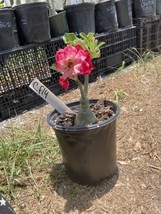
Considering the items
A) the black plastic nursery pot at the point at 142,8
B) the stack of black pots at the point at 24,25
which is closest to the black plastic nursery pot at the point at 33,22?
the stack of black pots at the point at 24,25

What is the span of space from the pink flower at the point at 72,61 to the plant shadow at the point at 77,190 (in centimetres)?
64

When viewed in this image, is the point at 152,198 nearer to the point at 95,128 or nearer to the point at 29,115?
the point at 95,128

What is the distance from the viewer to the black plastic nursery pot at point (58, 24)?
2.36m

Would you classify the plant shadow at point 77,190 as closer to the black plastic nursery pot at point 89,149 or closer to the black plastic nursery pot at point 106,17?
the black plastic nursery pot at point 89,149

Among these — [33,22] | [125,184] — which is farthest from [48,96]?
[33,22]

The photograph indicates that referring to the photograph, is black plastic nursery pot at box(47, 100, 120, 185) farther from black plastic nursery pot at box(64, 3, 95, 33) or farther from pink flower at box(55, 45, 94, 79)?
black plastic nursery pot at box(64, 3, 95, 33)

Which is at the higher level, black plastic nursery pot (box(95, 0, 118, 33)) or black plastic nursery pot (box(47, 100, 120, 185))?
black plastic nursery pot (box(95, 0, 118, 33))

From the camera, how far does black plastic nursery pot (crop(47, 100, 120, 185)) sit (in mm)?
1088

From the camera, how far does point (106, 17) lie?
2.71m

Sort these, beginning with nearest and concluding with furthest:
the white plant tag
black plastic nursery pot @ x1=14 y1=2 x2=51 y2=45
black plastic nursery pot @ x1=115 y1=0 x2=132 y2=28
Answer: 1. the white plant tag
2. black plastic nursery pot @ x1=14 y1=2 x2=51 y2=45
3. black plastic nursery pot @ x1=115 y1=0 x2=132 y2=28

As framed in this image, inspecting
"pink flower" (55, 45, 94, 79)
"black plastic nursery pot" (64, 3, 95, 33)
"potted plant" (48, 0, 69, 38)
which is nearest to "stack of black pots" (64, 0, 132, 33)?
"black plastic nursery pot" (64, 3, 95, 33)

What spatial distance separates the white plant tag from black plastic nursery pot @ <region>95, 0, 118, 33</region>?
175 cm

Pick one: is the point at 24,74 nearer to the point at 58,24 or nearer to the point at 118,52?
the point at 58,24

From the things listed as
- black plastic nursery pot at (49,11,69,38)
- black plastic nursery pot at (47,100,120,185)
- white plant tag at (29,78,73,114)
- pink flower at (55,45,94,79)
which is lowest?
black plastic nursery pot at (47,100,120,185)
